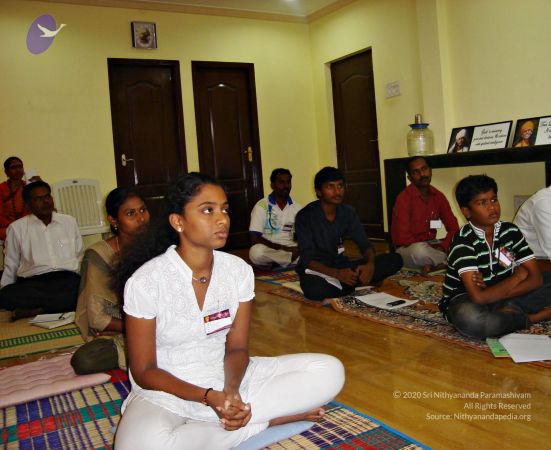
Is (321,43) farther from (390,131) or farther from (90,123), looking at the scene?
(90,123)

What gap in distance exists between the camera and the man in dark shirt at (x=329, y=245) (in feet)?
11.6

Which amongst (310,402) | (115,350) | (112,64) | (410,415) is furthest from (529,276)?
(112,64)

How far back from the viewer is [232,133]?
6.83 meters

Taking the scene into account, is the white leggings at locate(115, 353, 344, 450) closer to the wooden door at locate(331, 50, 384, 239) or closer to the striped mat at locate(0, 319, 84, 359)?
the striped mat at locate(0, 319, 84, 359)

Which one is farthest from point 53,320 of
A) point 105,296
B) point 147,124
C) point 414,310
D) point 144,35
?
point 144,35

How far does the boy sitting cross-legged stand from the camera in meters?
2.55

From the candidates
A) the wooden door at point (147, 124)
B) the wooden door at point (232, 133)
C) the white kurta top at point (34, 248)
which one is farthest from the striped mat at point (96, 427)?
the wooden door at point (232, 133)

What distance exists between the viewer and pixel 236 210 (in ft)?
22.3

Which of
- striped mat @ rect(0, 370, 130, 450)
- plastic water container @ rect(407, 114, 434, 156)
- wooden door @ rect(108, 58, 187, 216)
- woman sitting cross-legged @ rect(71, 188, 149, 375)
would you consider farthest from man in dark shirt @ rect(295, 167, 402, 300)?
wooden door @ rect(108, 58, 187, 216)

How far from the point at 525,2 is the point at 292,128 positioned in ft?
10.6

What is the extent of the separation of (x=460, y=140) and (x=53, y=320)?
12.3 feet

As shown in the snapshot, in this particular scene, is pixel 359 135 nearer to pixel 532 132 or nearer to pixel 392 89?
pixel 392 89

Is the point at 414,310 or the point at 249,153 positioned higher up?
the point at 249,153

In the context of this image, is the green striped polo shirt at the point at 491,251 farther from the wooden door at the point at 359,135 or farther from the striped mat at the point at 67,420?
the wooden door at the point at 359,135
